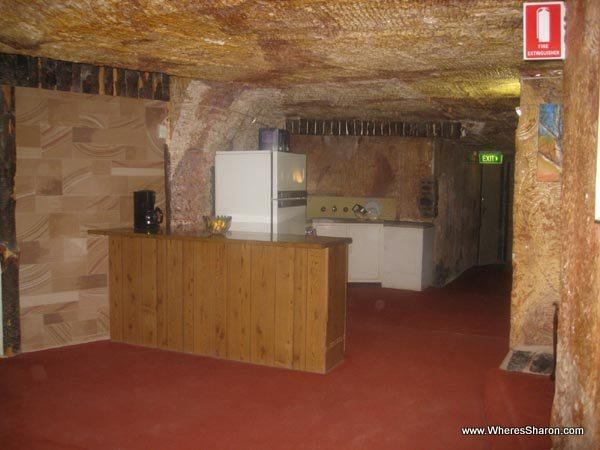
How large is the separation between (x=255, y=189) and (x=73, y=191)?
1.81 metres

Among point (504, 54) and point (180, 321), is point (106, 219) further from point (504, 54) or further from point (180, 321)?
point (504, 54)

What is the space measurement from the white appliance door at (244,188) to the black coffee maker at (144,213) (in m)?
1.02

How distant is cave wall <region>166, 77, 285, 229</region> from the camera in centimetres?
547

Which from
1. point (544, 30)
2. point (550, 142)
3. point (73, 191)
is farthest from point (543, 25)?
point (73, 191)

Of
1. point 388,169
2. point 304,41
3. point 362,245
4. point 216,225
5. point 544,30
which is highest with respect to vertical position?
point 304,41

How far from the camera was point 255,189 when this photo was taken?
5914 mm

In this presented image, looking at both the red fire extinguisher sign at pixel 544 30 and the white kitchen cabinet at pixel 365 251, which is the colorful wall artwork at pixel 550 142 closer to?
the red fire extinguisher sign at pixel 544 30

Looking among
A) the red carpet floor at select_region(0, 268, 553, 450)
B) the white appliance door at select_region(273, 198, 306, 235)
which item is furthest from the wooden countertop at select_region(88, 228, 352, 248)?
the red carpet floor at select_region(0, 268, 553, 450)

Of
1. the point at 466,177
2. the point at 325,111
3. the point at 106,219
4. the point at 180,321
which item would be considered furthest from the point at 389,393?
the point at 466,177

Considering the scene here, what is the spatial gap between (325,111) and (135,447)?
199 inches

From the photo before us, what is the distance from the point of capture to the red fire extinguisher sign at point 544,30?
2.95m

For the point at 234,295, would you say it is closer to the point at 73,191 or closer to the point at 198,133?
the point at 73,191

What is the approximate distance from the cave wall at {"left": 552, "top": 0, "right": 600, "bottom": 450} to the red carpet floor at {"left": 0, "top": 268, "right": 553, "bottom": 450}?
0.53m

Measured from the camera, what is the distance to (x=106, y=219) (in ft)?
16.9
